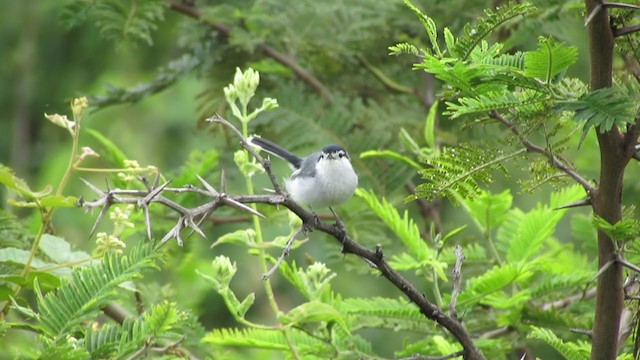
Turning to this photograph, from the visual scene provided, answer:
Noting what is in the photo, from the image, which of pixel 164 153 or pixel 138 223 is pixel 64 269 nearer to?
pixel 138 223

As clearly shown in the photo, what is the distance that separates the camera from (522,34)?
4348 mm

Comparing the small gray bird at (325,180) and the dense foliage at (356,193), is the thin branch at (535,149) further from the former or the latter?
the small gray bird at (325,180)

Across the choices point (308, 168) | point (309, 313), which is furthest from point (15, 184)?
point (308, 168)

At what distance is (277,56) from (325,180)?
1714 millimetres

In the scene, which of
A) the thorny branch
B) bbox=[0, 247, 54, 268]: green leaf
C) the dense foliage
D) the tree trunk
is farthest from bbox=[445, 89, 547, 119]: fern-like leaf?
bbox=[0, 247, 54, 268]: green leaf

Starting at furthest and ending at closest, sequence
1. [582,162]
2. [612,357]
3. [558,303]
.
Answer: [582,162], [558,303], [612,357]

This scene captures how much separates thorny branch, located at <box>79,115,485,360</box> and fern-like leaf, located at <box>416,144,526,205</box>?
0.18 m

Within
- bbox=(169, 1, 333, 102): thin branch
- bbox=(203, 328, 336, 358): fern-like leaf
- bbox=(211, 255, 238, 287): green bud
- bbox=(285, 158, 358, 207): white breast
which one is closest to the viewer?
bbox=(211, 255, 238, 287): green bud

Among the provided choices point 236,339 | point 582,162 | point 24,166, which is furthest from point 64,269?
point 24,166

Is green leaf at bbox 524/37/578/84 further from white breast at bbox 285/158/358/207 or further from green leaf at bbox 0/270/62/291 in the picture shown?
white breast at bbox 285/158/358/207

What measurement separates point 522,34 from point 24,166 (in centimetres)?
481

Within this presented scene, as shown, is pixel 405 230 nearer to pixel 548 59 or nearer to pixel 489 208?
pixel 489 208

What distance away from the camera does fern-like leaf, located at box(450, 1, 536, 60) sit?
203 cm

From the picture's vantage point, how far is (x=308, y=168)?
13.3 feet
